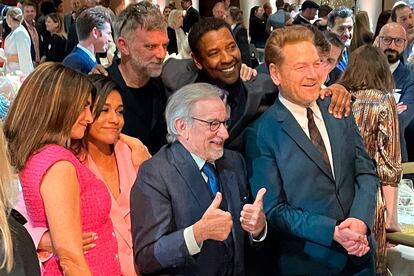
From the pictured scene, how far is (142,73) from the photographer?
2.62 metres

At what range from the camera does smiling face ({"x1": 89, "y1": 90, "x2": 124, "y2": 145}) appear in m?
2.13

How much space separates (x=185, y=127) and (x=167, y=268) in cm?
44

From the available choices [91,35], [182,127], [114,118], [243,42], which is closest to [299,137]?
[182,127]

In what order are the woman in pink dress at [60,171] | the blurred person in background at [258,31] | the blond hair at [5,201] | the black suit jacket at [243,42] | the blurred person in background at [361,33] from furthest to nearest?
the blurred person in background at [258,31]
the blurred person in background at [361,33]
the black suit jacket at [243,42]
the woman in pink dress at [60,171]
the blond hair at [5,201]

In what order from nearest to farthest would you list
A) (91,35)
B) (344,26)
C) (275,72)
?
1. (275,72)
2. (91,35)
3. (344,26)

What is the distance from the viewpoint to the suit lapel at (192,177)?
6.59ft

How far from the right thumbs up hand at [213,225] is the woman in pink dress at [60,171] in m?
0.29

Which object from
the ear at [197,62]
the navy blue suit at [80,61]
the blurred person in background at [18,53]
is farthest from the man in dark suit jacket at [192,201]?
the blurred person in background at [18,53]

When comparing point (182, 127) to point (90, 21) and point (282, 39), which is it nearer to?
point (282, 39)

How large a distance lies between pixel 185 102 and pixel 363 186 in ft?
2.27

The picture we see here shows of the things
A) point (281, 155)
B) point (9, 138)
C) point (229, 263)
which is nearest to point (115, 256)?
point (229, 263)

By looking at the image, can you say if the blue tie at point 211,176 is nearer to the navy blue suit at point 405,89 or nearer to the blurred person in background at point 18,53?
the navy blue suit at point 405,89

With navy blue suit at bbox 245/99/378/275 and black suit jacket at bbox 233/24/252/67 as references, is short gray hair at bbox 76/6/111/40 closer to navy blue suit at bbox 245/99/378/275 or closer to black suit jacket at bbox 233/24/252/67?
black suit jacket at bbox 233/24/252/67

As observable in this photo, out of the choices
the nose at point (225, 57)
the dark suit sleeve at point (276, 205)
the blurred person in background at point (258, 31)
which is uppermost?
the nose at point (225, 57)
